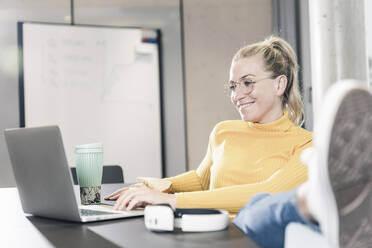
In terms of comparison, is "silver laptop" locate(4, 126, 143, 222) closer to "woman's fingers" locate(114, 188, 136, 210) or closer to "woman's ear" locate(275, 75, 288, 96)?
"woman's fingers" locate(114, 188, 136, 210)

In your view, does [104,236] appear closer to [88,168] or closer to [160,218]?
[160,218]

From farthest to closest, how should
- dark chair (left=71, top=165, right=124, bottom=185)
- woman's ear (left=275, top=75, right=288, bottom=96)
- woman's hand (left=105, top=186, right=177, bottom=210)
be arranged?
dark chair (left=71, top=165, right=124, bottom=185) → woman's ear (left=275, top=75, right=288, bottom=96) → woman's hand (left=105, top=186, right=177, bottom=210)

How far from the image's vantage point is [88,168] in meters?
1.31

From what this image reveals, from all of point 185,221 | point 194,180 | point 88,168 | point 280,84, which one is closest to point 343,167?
point 185,221

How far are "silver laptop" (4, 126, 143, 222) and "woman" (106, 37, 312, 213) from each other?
29cm

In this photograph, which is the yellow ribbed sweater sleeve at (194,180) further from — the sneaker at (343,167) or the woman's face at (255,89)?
the sneaker at (343,167)

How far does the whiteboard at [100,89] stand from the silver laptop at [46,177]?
2.36m

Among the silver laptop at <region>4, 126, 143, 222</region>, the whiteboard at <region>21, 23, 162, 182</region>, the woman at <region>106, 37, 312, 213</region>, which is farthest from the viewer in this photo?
the whiteboard at <region>21, 23, 162, 182</region>

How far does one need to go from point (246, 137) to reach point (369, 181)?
966mm

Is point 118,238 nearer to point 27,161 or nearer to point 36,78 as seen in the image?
point 27,161

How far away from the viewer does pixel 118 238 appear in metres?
0.92

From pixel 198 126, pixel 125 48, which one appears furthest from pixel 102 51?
pixel 198 126

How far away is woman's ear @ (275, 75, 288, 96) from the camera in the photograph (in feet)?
5.67

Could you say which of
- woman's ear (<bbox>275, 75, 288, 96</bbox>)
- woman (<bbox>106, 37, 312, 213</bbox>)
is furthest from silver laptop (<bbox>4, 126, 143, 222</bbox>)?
woman's ear (<bbox>275, 75, 288, 96</bbox>)
